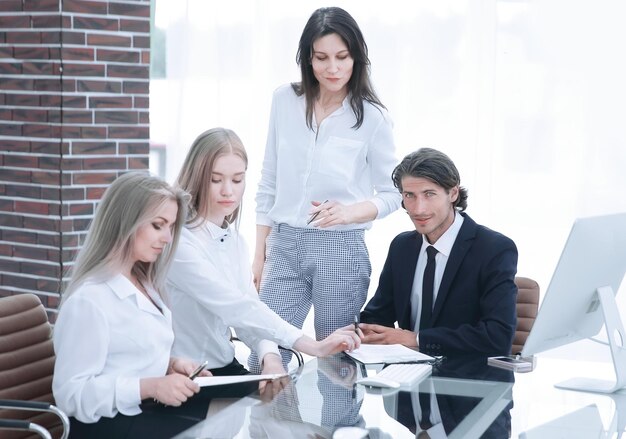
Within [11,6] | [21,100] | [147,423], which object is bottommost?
[147,423]

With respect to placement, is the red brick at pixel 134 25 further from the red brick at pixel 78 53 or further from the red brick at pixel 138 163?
the red brick at pixel 138 163

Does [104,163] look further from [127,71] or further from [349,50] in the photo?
[349,50]

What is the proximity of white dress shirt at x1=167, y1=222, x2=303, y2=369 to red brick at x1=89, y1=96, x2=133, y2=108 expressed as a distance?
1.32m

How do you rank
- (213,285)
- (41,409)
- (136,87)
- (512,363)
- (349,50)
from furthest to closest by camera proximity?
(136,87) → (349,50) → (213,285) → (512,363) → (41,409)

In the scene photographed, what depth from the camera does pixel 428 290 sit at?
10.0 feet

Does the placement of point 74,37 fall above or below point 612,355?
above

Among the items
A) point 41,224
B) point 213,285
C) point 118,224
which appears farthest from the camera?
point 41,224

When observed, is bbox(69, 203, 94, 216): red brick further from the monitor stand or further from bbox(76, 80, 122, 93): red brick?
the monitor stand

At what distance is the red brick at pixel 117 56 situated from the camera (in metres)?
4.02

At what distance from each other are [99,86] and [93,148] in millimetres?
259

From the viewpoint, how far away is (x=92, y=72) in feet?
13.1

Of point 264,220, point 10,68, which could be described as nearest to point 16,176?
point 10,68

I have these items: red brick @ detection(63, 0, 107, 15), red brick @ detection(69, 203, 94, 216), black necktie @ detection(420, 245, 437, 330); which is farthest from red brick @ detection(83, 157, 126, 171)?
black necktie @ detection(420, 245, 437, 330)

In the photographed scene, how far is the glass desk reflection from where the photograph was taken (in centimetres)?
Result: 206
